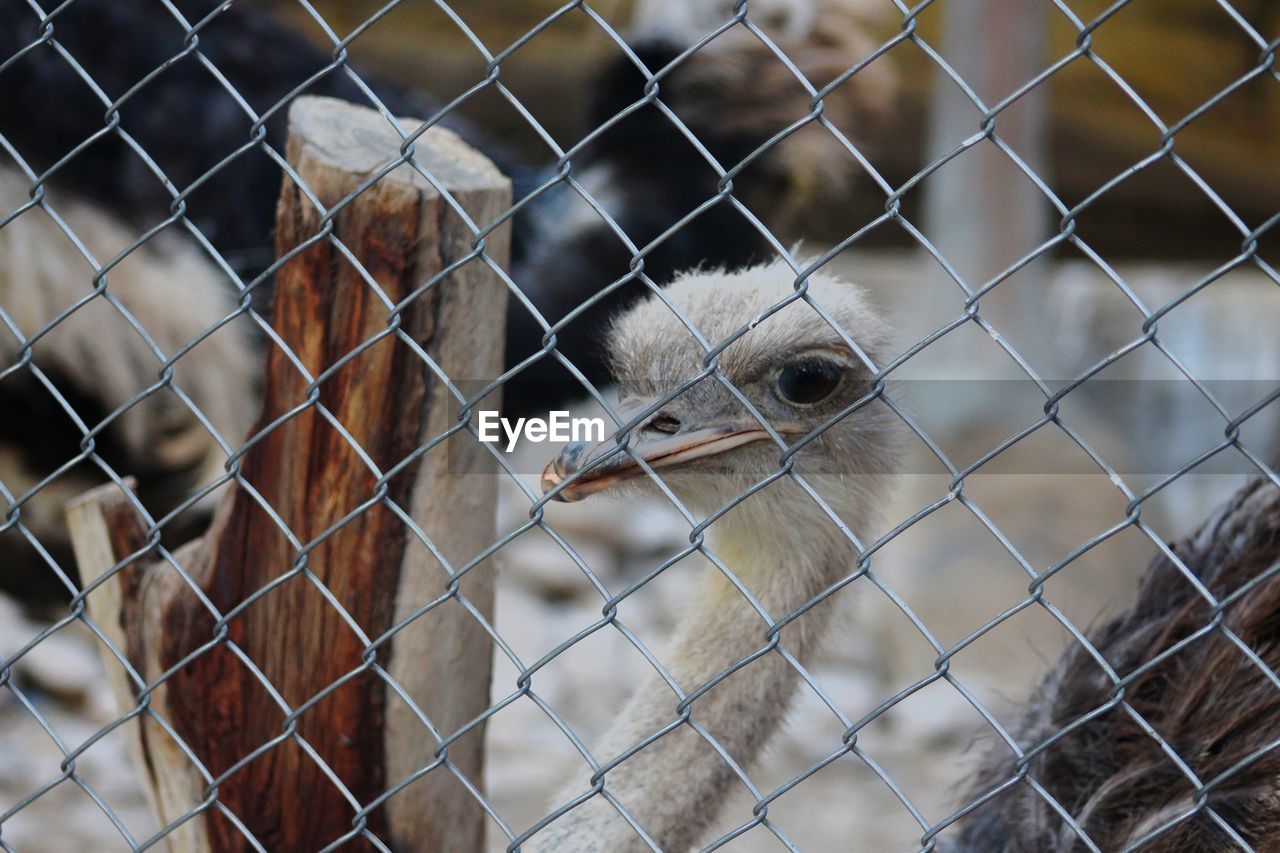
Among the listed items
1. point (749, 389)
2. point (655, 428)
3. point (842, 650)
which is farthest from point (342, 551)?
point (842, 650)

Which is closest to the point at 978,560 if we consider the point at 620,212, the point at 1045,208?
the point at 1045,208

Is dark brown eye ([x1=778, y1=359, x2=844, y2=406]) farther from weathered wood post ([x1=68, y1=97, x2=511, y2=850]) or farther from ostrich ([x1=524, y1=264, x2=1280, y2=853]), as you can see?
weathered wood post ([x1=68, y1=97, x2=511, y2=850])

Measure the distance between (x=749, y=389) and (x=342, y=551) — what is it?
667 millimetres

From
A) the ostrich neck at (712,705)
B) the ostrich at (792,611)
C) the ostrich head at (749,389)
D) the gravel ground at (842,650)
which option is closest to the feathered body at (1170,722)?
the ostrich at (792,611)

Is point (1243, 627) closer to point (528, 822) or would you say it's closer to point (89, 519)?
point (89, 519)

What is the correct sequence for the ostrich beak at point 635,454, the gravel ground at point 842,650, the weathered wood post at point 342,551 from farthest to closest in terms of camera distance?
1. the gravel ground at point 842,650
2. the weathered wood post at point 342,551
3. the ostrich beak at point 635,454

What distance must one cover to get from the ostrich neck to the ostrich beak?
183 mm

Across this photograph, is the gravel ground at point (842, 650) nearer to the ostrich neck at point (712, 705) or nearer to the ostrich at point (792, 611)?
the ostrich at point (792, 611)

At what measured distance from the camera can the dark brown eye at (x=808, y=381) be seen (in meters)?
2.05

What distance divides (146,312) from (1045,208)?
3677 mm

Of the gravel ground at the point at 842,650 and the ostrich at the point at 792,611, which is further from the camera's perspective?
the gravel ground at the point at 842,650

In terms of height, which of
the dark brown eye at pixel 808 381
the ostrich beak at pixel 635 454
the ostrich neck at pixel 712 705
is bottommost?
the ostrich neck at pixel 712 705

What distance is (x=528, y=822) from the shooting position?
4.43 meters

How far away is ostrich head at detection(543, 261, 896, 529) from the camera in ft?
6.66
